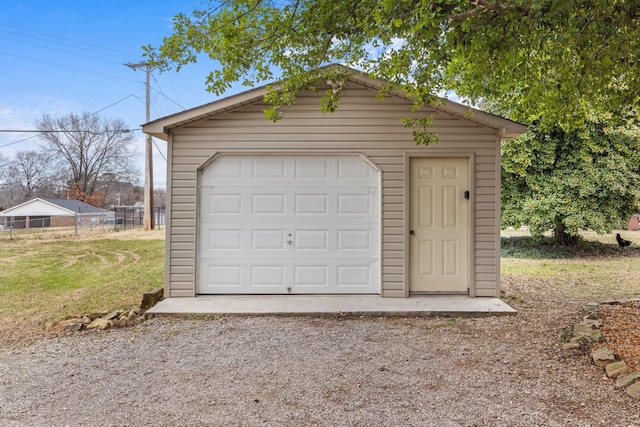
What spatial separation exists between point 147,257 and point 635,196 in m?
13.3

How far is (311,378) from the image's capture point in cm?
298

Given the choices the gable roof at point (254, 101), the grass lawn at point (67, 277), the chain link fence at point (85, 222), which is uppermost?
the gable roof at point (254, 101)

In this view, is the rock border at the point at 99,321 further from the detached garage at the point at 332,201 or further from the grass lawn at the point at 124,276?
the detached garage at the point at 332,201

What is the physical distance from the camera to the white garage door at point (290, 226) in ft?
18.0

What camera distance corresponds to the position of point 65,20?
1809 cm

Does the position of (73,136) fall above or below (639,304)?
above

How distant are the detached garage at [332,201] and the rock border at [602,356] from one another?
1608 millimetres

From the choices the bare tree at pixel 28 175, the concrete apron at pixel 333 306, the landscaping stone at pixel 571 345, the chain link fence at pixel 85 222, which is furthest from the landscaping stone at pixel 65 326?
the bare tree at pixel 28 175

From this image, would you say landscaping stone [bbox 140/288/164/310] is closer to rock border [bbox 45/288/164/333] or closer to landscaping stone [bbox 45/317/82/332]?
rock border [bbox 45/288/164/333]

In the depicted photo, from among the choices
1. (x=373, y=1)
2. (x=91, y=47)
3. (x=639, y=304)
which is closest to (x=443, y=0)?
(x=373, y=1)

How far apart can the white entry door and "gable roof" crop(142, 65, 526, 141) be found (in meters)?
0.65

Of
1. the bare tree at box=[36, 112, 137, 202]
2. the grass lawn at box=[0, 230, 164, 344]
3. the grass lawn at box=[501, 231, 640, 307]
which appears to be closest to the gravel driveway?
the grass lawn at box=[0, 230, 164, 344]

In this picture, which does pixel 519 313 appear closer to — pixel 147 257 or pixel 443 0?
pixel 443 0

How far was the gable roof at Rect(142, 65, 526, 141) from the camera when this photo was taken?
5129 millimetres
